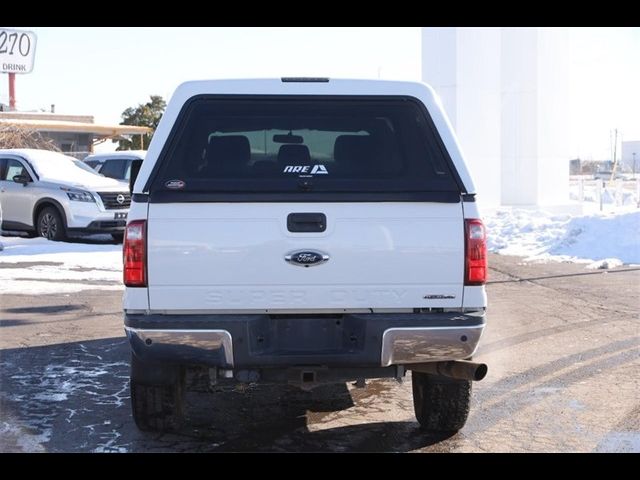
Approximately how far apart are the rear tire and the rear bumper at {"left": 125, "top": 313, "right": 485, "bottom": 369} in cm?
69

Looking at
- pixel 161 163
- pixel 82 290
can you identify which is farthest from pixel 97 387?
pixel 82 290

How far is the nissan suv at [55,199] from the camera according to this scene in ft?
51.1

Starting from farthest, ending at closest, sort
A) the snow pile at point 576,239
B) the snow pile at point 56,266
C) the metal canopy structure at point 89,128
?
the metal canopy structure at point 89,128, the snow pile at point 576,239, the snow pile at point 56,266

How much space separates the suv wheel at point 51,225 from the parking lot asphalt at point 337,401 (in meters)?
6.38

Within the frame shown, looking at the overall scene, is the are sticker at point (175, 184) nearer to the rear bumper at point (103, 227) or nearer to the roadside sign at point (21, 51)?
the rear bumper at point (103, 227)

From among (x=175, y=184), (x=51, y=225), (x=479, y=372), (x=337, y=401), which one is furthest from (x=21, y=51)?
(x=479, y=372)

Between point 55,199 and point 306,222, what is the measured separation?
12.1m

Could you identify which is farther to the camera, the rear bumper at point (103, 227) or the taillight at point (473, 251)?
the rear bumper at point (103, 227)

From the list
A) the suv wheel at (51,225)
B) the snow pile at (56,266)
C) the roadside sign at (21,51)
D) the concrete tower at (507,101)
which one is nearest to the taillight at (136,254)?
the snow pile at (56,266)

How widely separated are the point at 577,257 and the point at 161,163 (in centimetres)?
1139

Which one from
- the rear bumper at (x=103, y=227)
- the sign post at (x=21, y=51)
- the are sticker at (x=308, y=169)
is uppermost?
the sign post at (x=21, y=51)

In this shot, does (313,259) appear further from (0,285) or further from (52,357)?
(0,285)

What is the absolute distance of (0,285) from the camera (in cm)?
1150

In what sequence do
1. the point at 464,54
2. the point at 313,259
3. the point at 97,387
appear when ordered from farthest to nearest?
the point at 464,54
the point at 97,387
the point at 313,259
